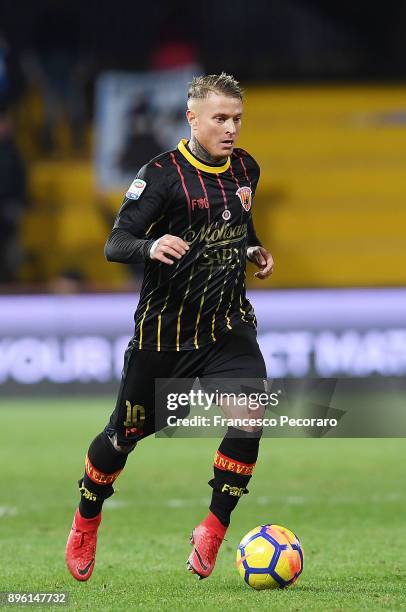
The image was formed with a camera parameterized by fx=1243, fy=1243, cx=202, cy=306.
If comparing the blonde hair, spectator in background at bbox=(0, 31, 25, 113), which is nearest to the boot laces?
the blonde hair

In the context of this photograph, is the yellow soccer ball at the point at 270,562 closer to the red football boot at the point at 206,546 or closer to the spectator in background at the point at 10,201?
the red football boot at the point at 206,546

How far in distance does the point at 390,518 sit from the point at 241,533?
1022mm

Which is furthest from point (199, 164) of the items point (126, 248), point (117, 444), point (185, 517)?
point (185, 517)

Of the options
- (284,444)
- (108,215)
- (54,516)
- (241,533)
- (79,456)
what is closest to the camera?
(241,533)

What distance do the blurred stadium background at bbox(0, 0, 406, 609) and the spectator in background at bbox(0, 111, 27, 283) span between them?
23 millimetres

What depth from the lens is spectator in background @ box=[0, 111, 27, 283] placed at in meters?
16.5

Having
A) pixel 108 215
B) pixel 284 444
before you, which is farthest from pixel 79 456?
pixel 108 215

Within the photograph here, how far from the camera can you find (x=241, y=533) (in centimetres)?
717

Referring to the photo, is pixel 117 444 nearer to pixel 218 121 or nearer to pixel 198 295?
pixel 198 295

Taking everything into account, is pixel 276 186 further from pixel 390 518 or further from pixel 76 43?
pixel 390 518

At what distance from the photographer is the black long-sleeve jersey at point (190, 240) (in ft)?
17.4

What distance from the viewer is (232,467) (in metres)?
5.39

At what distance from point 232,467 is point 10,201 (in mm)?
12055

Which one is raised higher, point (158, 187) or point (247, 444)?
point (158, 187)
